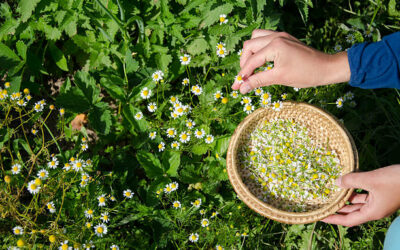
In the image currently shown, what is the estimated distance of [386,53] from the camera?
1.67 metres

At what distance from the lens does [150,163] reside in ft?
6.89

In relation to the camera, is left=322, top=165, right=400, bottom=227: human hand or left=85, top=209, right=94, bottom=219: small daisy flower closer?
left=322, top=165, right=400, bottom=227: human hand

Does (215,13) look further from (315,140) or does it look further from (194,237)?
(194,237)

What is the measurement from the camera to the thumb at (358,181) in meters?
1.70

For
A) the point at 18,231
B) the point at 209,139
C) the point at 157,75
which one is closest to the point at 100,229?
the point at 18,231

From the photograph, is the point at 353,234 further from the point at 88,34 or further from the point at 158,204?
the point at 88,34

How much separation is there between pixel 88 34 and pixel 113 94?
0.52 metres

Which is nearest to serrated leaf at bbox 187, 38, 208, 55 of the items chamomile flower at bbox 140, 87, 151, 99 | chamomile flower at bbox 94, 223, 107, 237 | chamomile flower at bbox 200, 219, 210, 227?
chamomile flower at bbox 140, 87, 151, 99

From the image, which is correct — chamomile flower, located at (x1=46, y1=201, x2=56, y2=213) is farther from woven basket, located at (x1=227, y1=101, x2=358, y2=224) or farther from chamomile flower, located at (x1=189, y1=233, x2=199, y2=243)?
woven basket, located at (x1=227, y1=101, x2=358, y2=224)

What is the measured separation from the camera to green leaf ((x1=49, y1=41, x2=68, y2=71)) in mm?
2387

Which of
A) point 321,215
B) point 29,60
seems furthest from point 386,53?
point 29,60

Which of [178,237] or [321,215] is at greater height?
[321,215]

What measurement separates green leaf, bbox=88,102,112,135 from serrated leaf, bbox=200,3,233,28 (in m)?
0.86

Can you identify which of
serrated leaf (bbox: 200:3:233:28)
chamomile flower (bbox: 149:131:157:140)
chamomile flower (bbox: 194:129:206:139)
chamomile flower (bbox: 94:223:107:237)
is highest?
serrated leaf (bbox: 200:3:233:28)
